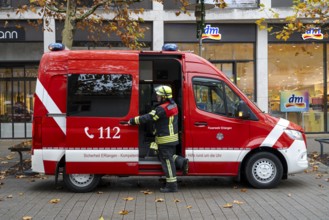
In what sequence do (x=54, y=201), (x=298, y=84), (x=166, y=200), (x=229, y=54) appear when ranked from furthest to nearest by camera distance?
1. (x=298, y=84)
2. (x=229, y=54)
3. (x=166, y=200)
4. (x=54, y=201)

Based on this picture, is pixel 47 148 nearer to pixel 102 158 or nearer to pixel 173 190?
pixel 102 158

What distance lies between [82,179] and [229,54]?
440 inches

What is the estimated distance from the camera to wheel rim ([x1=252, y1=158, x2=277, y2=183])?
8.88 meters

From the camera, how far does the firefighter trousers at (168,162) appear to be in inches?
336

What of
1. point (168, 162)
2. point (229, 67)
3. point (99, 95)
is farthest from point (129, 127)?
point (229, 67)

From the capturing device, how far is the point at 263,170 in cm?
889

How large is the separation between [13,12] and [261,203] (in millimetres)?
13279

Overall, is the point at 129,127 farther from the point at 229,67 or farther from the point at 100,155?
the point at 229,67

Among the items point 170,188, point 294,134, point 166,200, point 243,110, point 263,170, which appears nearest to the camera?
point 166,200

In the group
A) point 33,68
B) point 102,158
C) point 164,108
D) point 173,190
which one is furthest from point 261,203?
point 33,68

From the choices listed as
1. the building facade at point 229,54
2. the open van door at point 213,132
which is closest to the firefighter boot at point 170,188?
the open van door at point 213,132

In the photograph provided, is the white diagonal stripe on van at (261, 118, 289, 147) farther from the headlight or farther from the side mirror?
the side mirror

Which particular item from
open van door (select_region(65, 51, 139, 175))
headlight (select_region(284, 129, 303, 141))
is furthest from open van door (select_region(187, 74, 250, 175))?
open van door (select_region(65, 51, 139, 175))

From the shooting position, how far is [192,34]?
18266 mm
